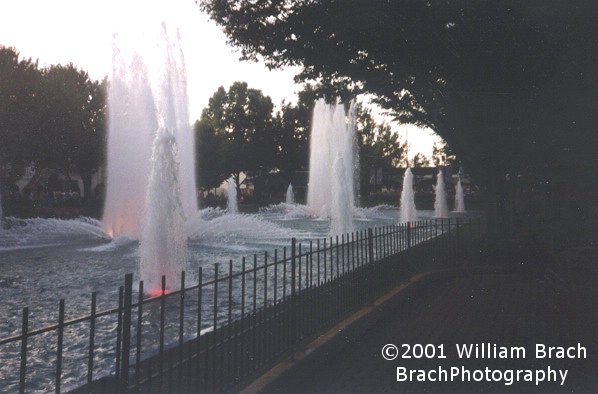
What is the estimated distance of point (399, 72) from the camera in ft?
46.4

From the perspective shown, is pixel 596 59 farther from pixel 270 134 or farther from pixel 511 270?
pixel 270 134

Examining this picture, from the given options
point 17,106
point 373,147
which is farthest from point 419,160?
point 17,106

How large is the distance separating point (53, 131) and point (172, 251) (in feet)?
104

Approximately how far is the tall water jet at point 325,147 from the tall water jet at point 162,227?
2717 cm

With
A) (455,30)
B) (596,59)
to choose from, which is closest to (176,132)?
(455,30)

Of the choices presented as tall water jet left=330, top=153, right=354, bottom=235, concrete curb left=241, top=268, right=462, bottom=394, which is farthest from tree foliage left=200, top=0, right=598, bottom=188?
tall water jet left=330, top=153, right=354, bottom=235

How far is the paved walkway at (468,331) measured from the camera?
544 cm

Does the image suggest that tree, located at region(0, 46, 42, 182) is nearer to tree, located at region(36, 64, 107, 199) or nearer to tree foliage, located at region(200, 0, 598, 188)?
tree, located at region(36, 64, 107, 199)

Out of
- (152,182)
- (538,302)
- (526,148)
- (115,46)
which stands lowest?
(538,302)

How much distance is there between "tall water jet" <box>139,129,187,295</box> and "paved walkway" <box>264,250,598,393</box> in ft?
16.0

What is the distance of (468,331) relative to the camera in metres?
7.22

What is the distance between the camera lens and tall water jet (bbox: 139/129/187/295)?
11.9m

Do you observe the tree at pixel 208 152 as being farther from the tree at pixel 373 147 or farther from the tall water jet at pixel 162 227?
the tall water jet at pixel 162 227

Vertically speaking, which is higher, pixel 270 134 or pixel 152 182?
pixel 270 134
